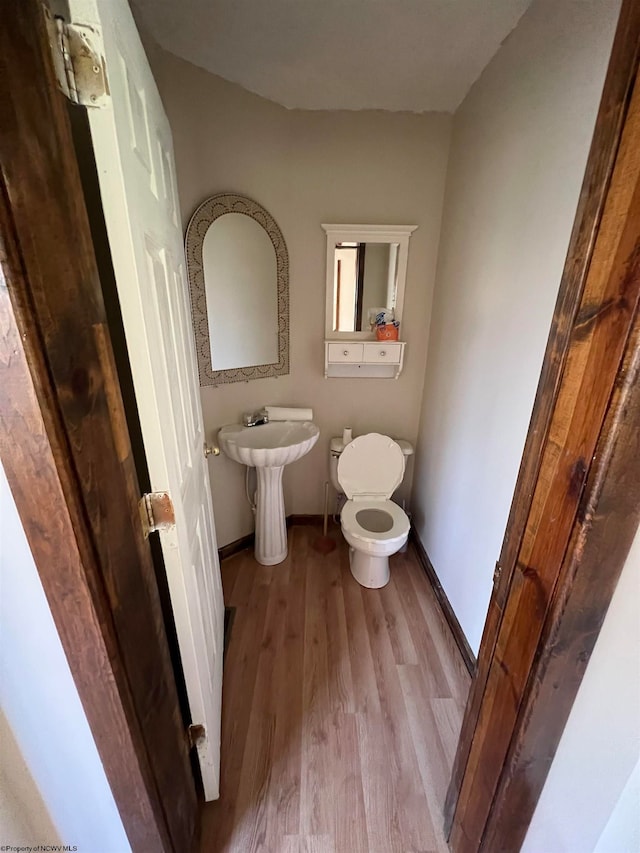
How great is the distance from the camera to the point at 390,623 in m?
1.80

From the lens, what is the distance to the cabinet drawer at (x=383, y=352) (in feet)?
6.73

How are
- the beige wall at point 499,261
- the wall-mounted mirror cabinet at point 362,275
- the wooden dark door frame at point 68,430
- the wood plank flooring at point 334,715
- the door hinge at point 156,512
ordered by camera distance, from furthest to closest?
1. the wall-mounted mirror cabinet at point 362,275
2. the wood plank flooring at point 334,715
3. the beige wall at point 499,261
4. the door hinge at point 156,512
5. the wooden dark door frame at point 68,430

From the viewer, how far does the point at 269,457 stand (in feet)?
5.97

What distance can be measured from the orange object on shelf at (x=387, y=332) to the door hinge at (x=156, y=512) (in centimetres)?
156

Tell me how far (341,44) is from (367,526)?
6.96ft

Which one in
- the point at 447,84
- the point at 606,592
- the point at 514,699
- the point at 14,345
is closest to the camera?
the point at 14,345

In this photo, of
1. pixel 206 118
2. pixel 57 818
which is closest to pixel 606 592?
pixel 57 818

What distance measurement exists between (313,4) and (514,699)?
2036 mm

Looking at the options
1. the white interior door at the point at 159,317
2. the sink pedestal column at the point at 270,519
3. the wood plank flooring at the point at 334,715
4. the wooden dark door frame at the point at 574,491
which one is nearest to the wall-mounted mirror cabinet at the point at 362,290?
the sink pedestal column at the point at 270,519

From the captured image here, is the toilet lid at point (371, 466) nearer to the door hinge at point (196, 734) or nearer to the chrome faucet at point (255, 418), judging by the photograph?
the chrome faucet at point (255, 418)

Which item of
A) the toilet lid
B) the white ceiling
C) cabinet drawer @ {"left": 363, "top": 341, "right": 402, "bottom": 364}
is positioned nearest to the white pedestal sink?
the toilet lid

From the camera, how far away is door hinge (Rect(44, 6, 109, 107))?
513 mm

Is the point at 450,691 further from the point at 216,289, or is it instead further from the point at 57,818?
the point at 216,289

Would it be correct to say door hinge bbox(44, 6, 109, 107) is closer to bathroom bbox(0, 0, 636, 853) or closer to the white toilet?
bathroom bbox(0, 0, 636, 853)
